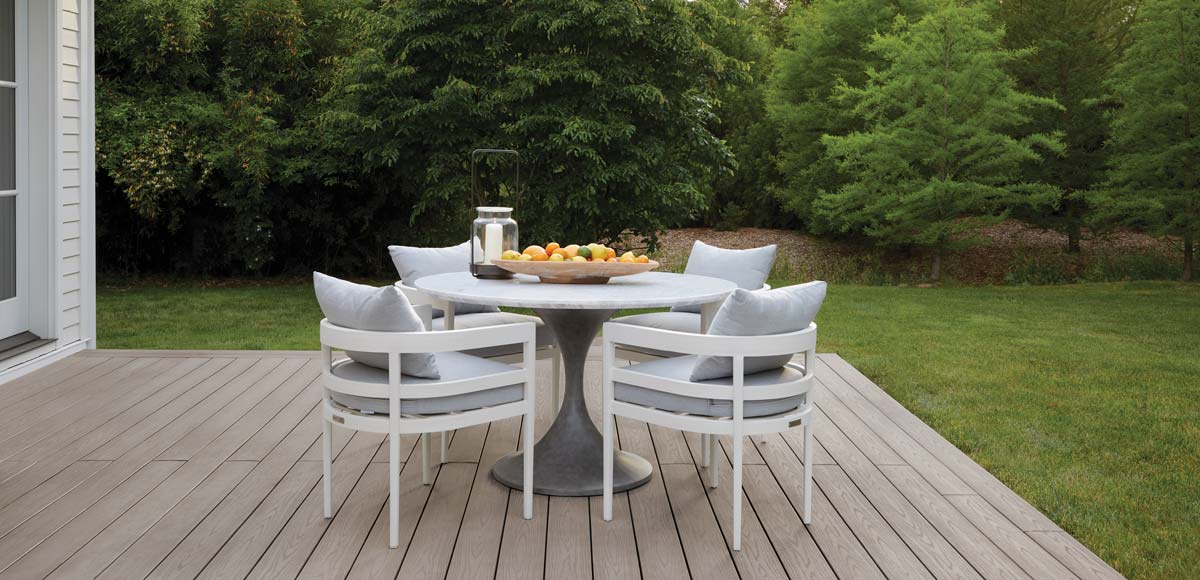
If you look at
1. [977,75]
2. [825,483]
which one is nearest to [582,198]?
[825,483]

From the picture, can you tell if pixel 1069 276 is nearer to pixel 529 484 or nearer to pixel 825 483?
→ pixel 825 483

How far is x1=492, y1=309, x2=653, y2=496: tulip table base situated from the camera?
3.21 metres

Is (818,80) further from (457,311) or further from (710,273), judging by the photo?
(457,311)

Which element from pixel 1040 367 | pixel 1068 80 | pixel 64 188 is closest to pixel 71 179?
pixel 64 188

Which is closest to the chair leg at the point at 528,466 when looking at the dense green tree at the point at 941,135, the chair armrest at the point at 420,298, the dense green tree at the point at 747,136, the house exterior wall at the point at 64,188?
the chair armrest at the point at 420,298

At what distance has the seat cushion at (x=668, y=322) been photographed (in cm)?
371

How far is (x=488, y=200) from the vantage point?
962 centimetres

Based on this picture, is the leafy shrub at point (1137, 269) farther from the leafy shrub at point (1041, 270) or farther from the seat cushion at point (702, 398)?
the seat cushion at point (702, 398)

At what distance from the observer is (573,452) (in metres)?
3.33

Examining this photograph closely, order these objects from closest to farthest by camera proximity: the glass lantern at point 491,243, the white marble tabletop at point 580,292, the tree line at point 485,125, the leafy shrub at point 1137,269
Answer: the white marble tabletop at point 580,292
the glass lantern at point 491,243
the tree line at point 485,125
the leafy shrub at point 1137,269

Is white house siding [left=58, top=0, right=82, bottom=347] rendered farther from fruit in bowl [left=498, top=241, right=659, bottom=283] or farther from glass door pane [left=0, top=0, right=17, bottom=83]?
fruit in bowl [left=498, top=241, right=659, bottom=283]

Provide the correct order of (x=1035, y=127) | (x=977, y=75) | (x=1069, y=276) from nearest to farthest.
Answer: (x=977, y=75) → (x=1069, y=276) → (x=1035, y=127)

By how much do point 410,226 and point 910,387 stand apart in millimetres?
6369

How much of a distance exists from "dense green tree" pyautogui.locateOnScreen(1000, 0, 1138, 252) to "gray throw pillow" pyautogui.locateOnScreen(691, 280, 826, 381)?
1317cm
